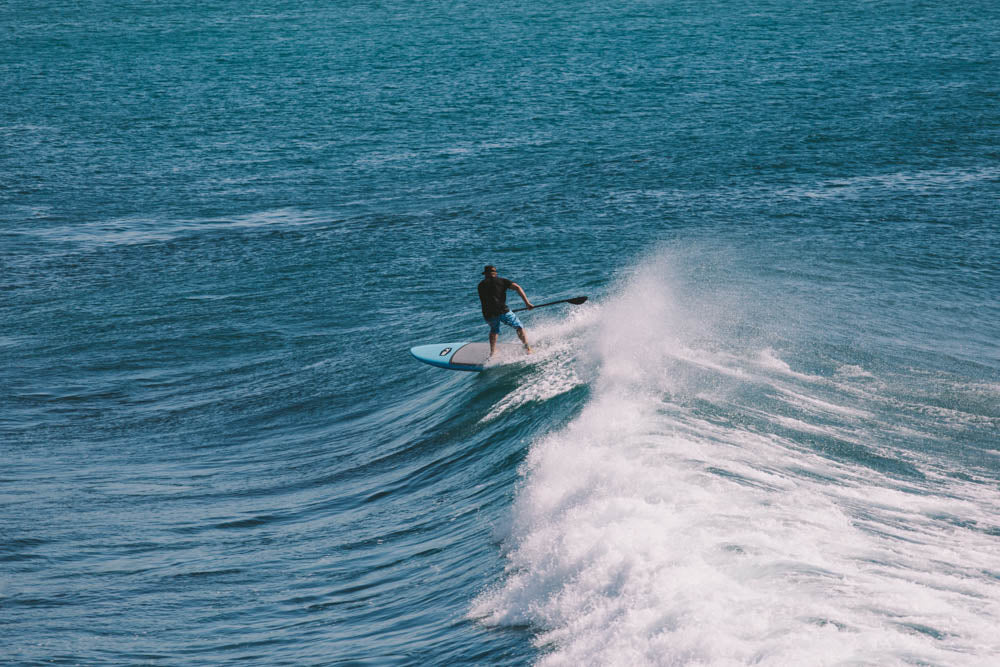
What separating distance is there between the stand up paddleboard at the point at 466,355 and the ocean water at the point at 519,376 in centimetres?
33

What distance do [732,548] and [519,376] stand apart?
27.1 ft

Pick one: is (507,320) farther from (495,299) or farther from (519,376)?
(519,376)

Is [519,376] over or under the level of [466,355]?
under

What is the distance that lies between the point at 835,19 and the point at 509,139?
31.3m

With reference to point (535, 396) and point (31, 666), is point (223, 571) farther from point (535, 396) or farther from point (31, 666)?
point (535, 396)

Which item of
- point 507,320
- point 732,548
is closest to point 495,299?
point 507,320

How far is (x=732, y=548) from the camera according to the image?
10.4m

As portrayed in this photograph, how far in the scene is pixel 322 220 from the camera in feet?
112

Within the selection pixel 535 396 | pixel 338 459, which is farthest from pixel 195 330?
pixel 535 396

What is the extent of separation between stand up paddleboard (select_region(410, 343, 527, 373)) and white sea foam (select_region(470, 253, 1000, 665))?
3.76m

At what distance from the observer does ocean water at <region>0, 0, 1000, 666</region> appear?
10.6 m

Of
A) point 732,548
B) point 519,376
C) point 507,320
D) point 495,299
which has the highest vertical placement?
point 495,299

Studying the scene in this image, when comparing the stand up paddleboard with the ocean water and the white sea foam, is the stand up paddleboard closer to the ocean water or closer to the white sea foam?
the ocean water

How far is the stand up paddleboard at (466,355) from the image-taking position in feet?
62.4
